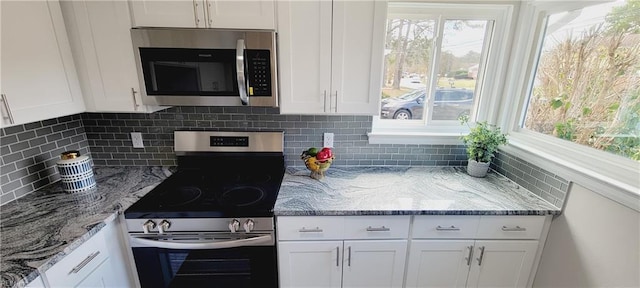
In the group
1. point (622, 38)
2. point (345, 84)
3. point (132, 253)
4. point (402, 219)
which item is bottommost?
point (132, 253)

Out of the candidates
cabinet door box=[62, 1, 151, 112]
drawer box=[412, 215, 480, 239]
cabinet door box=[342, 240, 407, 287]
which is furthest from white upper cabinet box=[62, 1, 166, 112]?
drawer box=[412, 215, 480, 239]

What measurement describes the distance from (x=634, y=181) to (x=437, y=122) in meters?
1.00

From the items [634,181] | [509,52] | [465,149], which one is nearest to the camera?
[634,181]

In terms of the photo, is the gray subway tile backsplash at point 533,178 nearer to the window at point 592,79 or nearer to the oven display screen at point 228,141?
the window at point 592,79

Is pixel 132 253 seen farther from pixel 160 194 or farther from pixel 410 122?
pixel 410 122

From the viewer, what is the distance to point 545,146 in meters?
1.49

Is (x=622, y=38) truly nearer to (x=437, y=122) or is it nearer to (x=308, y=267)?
(x=437, y=122)

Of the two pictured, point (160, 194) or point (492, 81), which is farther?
point (492, 81)

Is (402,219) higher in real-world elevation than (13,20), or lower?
lower

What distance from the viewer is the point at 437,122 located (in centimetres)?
192

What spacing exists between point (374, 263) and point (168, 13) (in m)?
1.73

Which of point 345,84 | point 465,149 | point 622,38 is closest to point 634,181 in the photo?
point 622,38

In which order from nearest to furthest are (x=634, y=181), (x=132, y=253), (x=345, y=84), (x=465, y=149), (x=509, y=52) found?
(x=634, y=181) → (x=132, y=253) → (x=345, y=84) → (x=509, y=52) → (x=465, y=149)

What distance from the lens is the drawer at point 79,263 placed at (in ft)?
3.27
